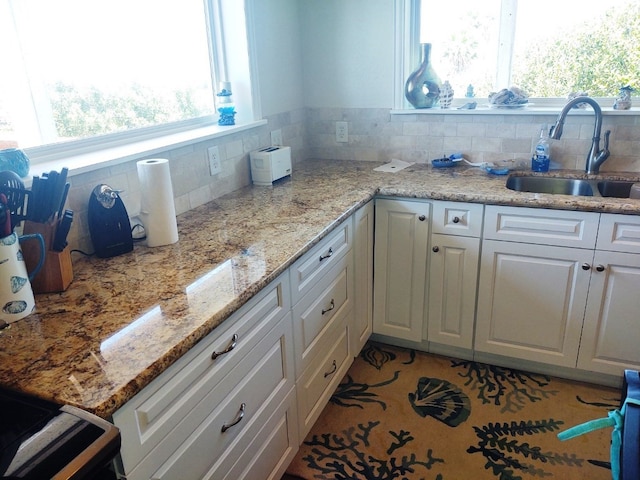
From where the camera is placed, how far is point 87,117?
174cm

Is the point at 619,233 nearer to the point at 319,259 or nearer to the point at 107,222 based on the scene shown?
the point at 319,259

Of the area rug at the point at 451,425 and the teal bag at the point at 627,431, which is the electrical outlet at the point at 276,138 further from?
the teal bag at the point at 627,431

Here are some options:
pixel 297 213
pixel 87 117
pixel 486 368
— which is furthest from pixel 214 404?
pixel 486 368

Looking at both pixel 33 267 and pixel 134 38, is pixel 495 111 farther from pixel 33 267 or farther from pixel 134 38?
pixel 33 267

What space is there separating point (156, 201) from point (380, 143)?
63.7 inches

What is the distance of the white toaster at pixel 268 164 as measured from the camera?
7.80ft

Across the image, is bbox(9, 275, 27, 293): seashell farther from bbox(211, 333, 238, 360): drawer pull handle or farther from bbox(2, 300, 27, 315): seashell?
bbox(211, 333, 238, 360): drawer pull handle

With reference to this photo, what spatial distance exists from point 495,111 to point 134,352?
2196 millimetres

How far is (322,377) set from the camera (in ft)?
6.41

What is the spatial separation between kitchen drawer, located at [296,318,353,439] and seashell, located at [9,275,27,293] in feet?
3.07

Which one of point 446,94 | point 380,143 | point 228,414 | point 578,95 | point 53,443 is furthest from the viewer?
point 380,143

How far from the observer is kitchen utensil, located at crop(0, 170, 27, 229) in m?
1.20

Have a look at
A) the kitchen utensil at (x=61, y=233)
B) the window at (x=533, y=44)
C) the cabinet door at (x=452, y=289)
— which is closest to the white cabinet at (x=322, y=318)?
the cabinet door at (x=452, y=289)

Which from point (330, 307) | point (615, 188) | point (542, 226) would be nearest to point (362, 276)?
point (330, 307)
